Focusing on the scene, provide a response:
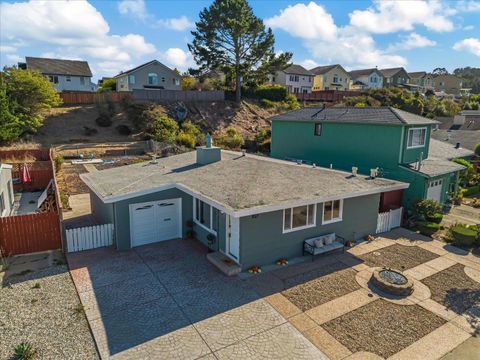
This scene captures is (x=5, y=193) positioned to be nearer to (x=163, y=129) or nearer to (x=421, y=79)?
(x=163, y=129)

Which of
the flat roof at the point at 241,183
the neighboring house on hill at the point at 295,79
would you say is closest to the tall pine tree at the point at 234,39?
the neighboring house on hill at the point at 295,79

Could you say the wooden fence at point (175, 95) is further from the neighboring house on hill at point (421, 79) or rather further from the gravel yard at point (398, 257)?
the neighboring house on hill at point (421, 79)

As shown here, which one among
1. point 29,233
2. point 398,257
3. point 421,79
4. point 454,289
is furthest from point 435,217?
point 421,79

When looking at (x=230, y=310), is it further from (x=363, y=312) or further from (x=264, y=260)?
(x=363, y=312)

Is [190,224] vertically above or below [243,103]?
below

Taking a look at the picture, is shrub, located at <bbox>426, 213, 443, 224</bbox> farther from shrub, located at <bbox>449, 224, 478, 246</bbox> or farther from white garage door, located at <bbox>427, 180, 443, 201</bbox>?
white garage door, located at <bbox>427, 180, 443, 201</bbox>

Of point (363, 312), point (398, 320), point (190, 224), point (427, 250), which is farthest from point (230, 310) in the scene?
point (427, 250)
